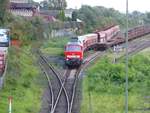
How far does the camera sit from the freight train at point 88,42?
1857 inches

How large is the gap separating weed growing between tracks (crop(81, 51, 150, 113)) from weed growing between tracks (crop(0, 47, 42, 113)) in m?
3.04

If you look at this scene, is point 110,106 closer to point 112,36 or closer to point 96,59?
point 96,59

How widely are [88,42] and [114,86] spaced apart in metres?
19.4

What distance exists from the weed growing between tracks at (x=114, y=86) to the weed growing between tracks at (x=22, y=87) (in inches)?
120

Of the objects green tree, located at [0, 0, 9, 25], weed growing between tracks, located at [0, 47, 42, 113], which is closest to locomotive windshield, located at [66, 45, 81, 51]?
weed growing between tracks, located at [0, 47, 42, 113]

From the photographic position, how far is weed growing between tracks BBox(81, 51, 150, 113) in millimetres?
33344

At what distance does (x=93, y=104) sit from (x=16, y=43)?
25.4 meters

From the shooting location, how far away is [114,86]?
38.7m

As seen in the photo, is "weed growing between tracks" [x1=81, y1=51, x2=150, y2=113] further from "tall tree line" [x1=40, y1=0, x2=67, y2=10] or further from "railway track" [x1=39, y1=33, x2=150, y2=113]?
"tall tree line" [x1=40, y1=0, x2=67, y2=10]

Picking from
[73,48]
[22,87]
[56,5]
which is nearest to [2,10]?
[73,48]

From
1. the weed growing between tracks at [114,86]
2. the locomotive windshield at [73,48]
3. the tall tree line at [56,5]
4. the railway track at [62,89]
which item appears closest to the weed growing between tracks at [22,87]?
the railway track at [62,89]

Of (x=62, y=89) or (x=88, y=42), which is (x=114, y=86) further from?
(x=88, y=42)

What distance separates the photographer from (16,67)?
4219cm

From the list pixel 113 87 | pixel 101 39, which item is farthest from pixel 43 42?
pixel 113 87
